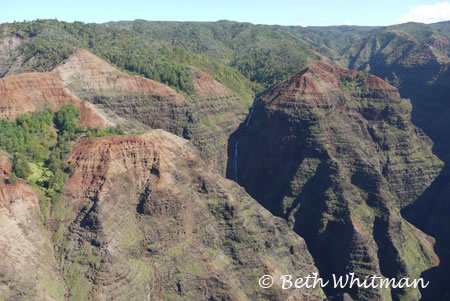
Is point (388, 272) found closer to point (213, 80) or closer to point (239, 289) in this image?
point (239, 289)

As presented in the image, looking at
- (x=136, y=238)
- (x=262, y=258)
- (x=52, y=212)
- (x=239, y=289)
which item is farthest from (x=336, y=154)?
(x=52, y=212)

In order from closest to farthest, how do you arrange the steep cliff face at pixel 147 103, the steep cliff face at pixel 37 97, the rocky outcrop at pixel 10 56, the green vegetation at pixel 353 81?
the steep cliff face at pixel 37 97 < the steep cliff face at pixel 147 103 < the green vegetation at pixel 353 81 < the rocky outcrop at pixel 10 56


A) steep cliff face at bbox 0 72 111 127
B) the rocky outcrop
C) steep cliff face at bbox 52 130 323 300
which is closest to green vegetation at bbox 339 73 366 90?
steep cliff face at bbox 52 130 323 300

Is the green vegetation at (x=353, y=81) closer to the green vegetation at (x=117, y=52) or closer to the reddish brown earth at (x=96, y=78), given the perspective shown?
the green vegetation at (x=117, y=52)

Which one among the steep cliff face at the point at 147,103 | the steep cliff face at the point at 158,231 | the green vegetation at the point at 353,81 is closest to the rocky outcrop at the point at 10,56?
the steep cliff face at the point at 147,103

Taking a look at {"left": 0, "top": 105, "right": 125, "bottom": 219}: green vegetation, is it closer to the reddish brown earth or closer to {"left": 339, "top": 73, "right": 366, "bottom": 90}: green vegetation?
the reddish brown earth

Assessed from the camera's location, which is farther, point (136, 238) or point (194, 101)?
point (194, 101)

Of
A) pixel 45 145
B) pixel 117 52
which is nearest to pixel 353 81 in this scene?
pixel 117 52
